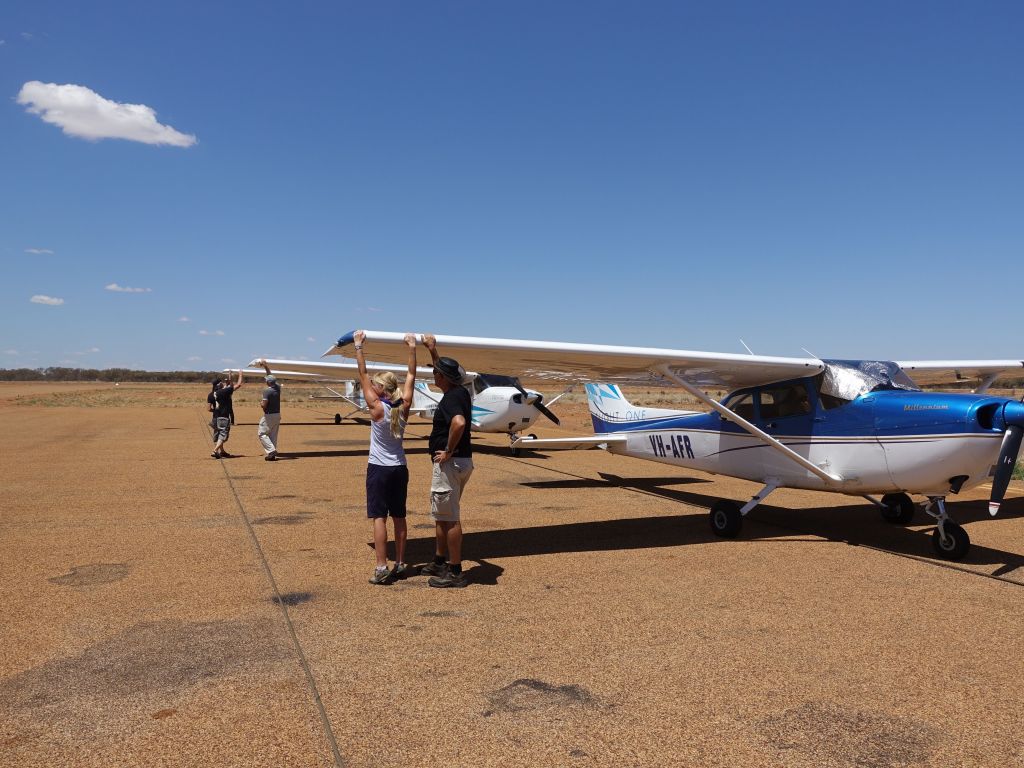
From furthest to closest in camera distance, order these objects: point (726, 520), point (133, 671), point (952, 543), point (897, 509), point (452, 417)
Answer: point (897, 509) → point (726, 520) → point (952, 543) → point (452, 417) → point (133, 671)

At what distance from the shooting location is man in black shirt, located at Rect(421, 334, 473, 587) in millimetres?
5516

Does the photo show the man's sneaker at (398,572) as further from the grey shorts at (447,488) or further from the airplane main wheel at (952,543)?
the airplane main wheel at (952,543)

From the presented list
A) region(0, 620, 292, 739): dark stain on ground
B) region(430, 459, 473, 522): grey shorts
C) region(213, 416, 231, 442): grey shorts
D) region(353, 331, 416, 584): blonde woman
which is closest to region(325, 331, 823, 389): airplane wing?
region(353, 331, 416, 584): blonde woman

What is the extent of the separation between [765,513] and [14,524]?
31.6 ft

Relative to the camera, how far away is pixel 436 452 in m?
5.67

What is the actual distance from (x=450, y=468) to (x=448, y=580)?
94 centimetres

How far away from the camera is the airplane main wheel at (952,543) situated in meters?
6.52

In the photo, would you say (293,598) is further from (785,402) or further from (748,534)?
(785,402)

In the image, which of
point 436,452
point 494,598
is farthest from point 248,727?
point 436,452

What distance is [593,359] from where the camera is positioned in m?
7.55

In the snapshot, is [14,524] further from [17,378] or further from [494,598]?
[17,378]

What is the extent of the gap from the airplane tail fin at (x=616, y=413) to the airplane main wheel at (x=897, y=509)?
9.47 feet

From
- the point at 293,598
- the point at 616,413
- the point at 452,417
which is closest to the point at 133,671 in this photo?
the point at 293,598

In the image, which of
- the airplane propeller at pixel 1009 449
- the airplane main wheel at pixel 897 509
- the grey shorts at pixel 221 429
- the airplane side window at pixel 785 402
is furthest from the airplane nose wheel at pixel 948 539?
the grey shorts at pixel 221 429
